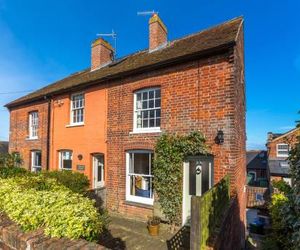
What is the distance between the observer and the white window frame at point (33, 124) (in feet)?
52.6

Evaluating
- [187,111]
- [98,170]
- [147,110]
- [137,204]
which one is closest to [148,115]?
[147,110]

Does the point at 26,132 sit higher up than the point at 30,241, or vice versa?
the point at 26,132

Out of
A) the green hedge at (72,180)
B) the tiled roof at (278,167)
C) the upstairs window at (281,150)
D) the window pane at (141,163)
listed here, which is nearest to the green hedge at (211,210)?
the window pane at (141,163)

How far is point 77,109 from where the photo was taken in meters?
13.4

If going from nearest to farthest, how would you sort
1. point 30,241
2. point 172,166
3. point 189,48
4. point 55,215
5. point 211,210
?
point 30,241 → point 55,215 → point 211,210 → point 172,166 → point 189,48

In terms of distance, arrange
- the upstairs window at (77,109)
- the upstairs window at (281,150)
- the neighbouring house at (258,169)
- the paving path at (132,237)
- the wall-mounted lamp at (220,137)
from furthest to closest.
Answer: the neighbouring house at (258,169) < the upstairs window at (281,150) < the upstairs window at (77,109) < the wall-mounted lamp at (220,137) < the paving path at (132,237)

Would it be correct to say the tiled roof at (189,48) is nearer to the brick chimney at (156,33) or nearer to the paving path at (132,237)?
the brick chimney at (156,33)

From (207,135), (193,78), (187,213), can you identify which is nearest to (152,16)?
(193,78)

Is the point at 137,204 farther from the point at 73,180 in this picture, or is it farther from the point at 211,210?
the point at 211,210

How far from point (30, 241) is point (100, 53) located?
13453 mm

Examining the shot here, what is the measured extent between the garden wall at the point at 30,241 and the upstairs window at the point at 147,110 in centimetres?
679

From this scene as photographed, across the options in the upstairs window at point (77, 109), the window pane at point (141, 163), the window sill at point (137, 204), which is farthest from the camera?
the upstairs window at point (77, 109)

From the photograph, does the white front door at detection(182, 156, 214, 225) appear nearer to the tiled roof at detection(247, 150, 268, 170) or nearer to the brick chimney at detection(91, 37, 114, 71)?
the brick chimney at detection(91, 37, 114, 71)

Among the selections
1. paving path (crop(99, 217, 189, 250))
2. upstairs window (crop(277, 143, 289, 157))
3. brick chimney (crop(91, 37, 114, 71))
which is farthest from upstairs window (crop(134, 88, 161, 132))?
upstairs window (crop(277, 143, 289, 157))
